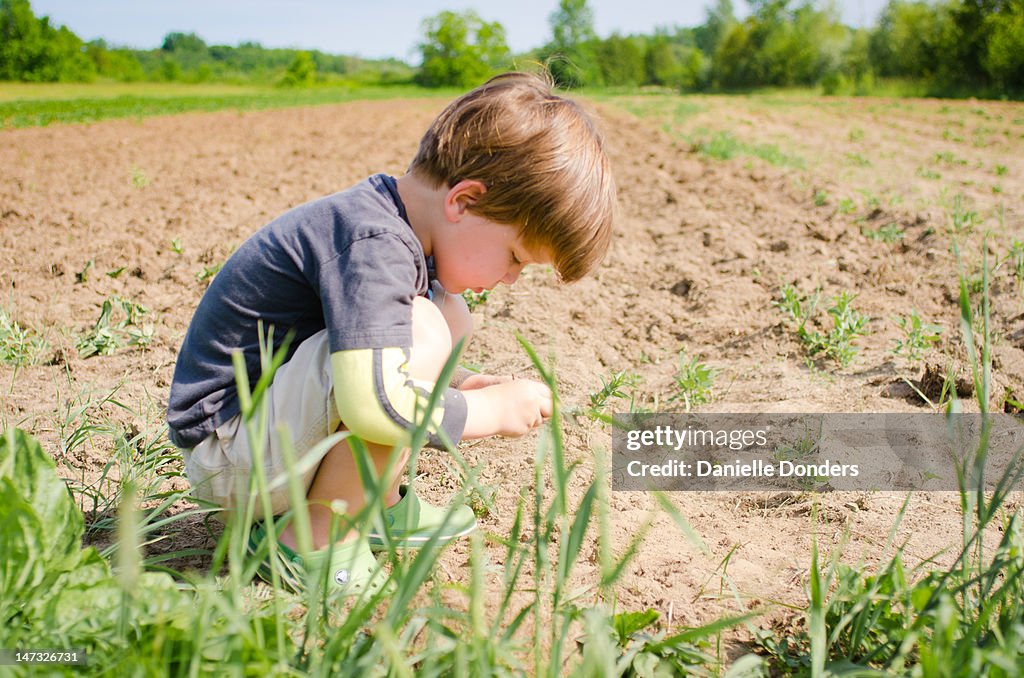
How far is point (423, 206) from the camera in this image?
5.62 feet

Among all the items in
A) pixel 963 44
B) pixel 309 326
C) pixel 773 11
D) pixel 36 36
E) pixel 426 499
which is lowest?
pixel 426 499

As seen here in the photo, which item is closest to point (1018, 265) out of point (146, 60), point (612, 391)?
point (612, 391)

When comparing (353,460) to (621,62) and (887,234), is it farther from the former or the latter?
(621,62)

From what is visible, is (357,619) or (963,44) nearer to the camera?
(357,619)

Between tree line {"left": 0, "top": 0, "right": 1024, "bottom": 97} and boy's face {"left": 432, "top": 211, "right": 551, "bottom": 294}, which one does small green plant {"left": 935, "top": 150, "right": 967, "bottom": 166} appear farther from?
boy's face {"left": 432, "top": 211, "right": 551, "bottom": 294}

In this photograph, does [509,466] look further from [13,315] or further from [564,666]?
[13,315]

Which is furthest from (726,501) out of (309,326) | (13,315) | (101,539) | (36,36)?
(36,36)

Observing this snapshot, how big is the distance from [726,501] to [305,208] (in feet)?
4.30

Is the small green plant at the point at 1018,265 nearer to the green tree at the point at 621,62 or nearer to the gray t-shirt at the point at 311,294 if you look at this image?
the gray t-shirt at the point at 311,294

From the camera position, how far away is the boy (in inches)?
58.1

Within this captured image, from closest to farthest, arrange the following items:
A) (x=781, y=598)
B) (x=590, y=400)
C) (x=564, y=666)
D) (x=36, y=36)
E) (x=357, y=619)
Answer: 1. (x=357, y=619)
2. (x=564, y=666)
3. (x=781, y=598)
4. (x=590, y=400)
5. (x=36, y=36)

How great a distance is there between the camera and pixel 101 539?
1.73m

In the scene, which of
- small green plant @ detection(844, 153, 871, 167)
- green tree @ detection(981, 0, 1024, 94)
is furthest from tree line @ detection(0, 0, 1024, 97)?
small green plant @ detection(844, 153, 871, 167)

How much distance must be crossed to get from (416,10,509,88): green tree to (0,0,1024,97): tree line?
0.31 ft
